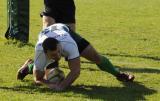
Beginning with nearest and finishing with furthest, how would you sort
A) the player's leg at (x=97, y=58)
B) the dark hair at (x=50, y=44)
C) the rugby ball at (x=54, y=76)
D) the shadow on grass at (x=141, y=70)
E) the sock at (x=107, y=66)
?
the dark hair at (x=50, y=44) → the rugby ball at (x=54, y=76) → the player's leg at (x=97, y=58) → the sock at (x=107, y=66) → the shadow on grass at (x=141, y=70)

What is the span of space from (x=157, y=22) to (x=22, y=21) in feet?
24.6

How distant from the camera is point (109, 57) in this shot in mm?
12078

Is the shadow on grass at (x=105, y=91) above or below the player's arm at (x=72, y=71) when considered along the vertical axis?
below

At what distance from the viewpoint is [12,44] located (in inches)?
526

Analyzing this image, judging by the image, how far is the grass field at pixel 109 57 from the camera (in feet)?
27.0

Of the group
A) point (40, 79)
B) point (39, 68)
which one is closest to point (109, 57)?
point (40, 79)

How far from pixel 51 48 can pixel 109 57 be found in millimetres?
4319

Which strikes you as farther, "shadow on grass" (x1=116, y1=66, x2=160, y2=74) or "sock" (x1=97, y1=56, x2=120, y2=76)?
"shadow on grass" (x1=116, y1=66, x2=160, y2=74)

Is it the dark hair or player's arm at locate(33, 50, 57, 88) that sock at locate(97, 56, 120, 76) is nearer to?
player's arm at locate(33, 50, 57, 88)

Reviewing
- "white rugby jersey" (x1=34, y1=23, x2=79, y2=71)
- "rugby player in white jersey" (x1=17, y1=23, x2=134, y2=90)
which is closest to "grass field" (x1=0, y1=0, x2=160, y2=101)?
"rugby player in white jersey" (x1=17, y1=23, x2=134, y2=90)

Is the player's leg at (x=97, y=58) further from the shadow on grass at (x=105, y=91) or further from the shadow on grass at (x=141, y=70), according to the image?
the shadow on grass at (x=141, y=70)

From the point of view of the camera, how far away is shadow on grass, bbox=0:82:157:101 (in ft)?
26.6

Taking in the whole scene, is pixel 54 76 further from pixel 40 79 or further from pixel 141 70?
pixel 141 70

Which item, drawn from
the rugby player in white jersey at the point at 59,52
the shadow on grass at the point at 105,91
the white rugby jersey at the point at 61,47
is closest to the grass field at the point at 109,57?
the shadow on grass at the point at 105,91
